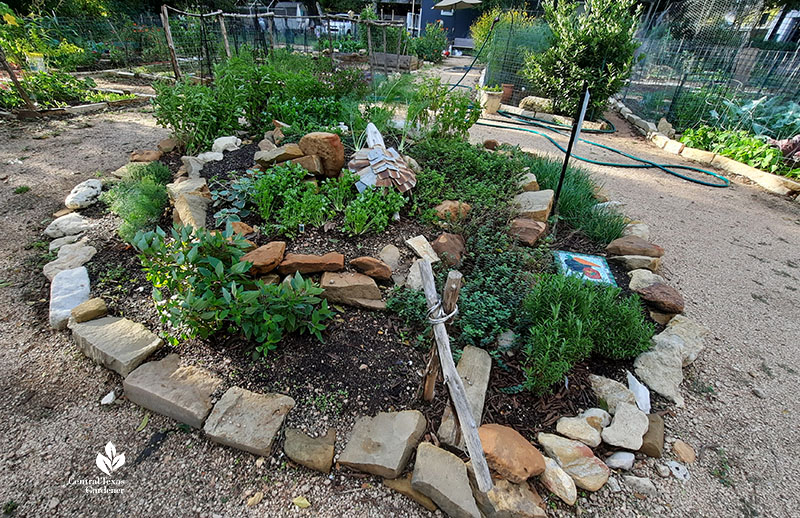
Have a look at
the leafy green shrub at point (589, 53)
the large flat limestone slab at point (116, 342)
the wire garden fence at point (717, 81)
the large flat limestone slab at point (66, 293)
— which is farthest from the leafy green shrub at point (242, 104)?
the wire garden fence at point (717, 81)

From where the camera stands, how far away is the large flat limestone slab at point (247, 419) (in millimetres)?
1747

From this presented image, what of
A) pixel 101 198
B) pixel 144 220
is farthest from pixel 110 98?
pixel 144 220

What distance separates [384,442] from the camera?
1.74m

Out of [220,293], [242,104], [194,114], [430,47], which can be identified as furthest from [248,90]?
[430,47]

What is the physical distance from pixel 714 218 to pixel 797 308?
1.82 metres

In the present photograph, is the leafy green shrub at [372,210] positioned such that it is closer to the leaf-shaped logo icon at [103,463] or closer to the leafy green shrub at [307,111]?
the leafy green shrub at [307,111]

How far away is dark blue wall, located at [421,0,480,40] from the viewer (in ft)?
80.4

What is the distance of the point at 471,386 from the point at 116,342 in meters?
2.04

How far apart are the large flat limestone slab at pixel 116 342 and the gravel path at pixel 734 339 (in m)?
2.50

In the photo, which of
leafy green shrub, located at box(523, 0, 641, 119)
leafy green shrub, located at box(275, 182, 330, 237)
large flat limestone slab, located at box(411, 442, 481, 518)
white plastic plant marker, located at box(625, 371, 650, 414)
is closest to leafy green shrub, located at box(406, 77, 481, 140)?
leafy green shrub, located at box(275, 182, 330, 237)

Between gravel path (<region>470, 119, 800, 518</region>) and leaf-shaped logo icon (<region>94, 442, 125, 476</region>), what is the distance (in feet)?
7.28

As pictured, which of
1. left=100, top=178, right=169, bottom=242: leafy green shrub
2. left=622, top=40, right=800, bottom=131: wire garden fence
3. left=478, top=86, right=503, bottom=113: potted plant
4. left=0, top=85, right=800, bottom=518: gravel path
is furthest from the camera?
left=478, top=86, right=503, bottom=113: potted plant

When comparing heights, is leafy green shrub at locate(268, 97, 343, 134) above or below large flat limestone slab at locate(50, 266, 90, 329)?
above

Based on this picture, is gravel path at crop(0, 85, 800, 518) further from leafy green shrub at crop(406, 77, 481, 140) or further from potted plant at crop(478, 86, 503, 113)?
potted plant at crop(478, 86, 503, 113)
